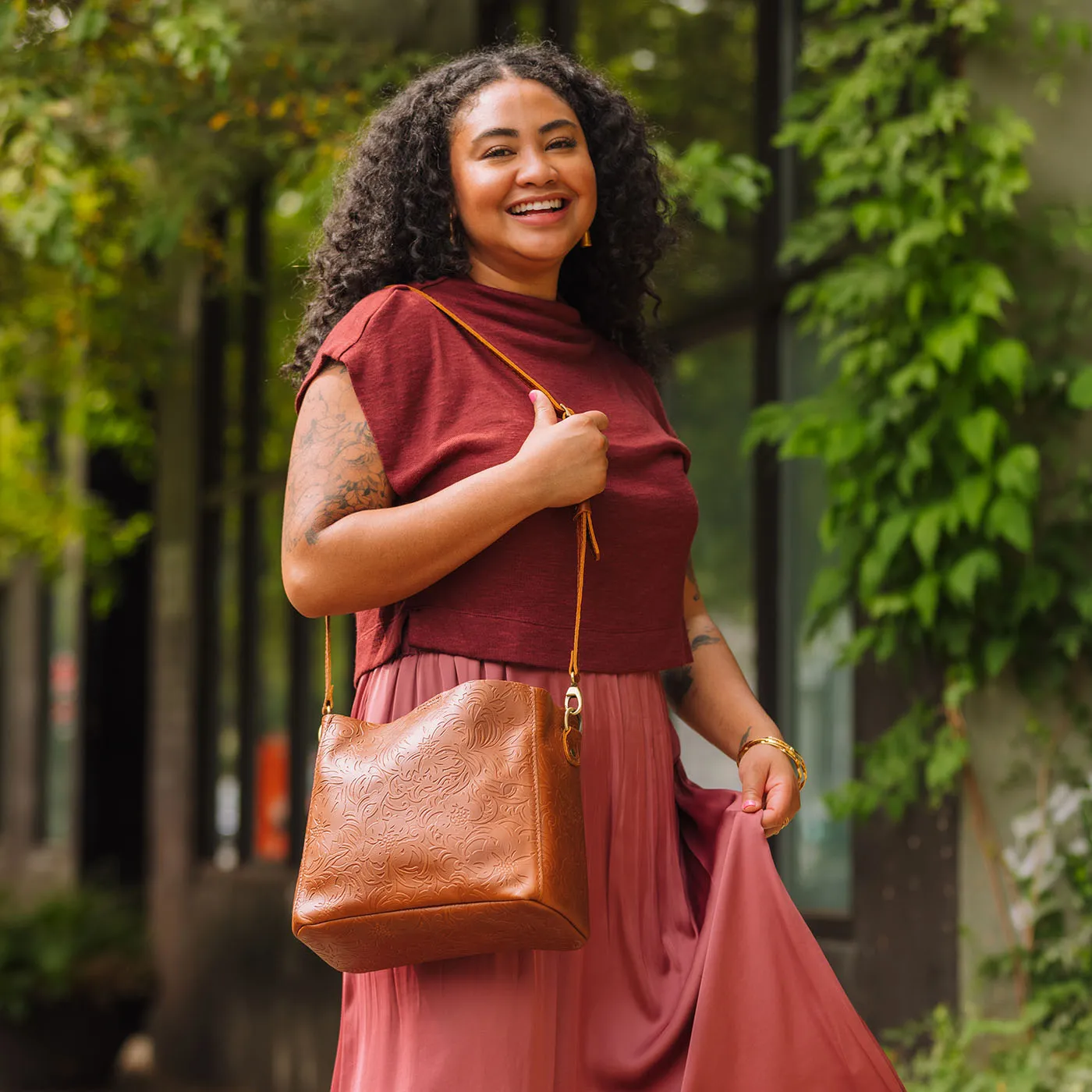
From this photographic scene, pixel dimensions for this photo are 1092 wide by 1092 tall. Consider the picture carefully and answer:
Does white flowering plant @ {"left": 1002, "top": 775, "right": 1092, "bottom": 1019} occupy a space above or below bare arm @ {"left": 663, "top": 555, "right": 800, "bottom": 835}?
below

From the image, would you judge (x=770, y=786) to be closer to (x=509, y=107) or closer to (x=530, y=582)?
(x=530, y=582)

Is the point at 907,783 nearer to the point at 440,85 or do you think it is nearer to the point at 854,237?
the point at 854,237

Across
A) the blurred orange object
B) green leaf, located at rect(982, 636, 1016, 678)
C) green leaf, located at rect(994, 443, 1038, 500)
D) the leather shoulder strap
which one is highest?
the leather shoulder strap

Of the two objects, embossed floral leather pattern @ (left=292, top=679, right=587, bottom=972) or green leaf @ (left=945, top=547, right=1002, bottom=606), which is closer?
embossed floral leather pattern @ (left=292, top=679, right=587, bottom=972)

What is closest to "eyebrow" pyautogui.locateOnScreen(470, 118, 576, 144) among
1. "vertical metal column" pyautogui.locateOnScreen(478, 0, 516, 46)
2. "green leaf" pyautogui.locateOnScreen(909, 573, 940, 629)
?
"green leaf" pyautogui.locateOnScreen(909, 573, 940, 629)

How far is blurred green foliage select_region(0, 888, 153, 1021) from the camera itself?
859 cm

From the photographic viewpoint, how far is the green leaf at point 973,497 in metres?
4.01

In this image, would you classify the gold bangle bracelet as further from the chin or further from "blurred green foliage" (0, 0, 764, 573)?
"blurred green foliage" (0, 0, 764, 573)

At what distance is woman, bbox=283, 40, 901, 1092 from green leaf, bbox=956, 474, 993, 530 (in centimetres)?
168

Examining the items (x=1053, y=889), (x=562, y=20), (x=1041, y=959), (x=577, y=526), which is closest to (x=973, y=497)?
(x=1053, y=889)

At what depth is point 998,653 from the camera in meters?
4.12

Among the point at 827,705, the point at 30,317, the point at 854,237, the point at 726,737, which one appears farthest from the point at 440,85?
the point at 30,317

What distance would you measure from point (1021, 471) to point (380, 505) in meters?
2.26

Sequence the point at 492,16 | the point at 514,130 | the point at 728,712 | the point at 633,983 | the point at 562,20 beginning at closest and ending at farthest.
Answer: the point at 633,983, the point at 514,130, the point at 728,712, the point at 562,20, the point at 492,16
